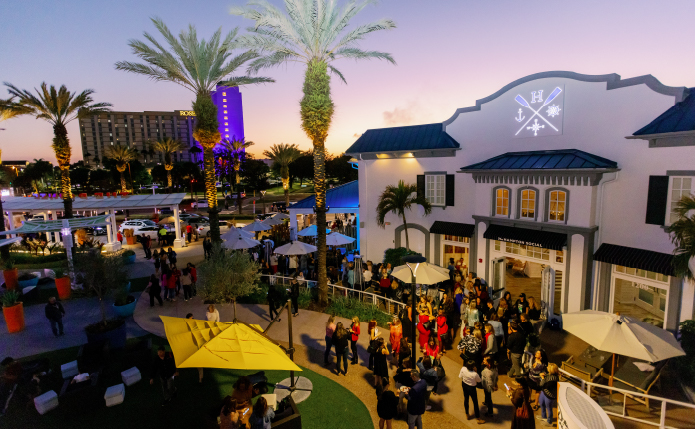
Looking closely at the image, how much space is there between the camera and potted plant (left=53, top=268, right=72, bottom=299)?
1633cm

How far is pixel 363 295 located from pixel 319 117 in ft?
25.3

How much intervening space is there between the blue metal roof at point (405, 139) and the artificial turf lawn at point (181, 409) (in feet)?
40.1

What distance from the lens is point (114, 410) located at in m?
8.48

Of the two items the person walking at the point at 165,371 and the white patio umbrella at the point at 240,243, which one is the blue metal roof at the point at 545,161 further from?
the person walking at the point at 165,371

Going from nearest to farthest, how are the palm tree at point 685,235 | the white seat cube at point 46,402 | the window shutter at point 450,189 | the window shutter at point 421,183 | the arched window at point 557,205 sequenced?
the white seat cube at point 46,402 → the palm tree at point 685,235 → the arched window at point 557,205 → the window shutter at point 450,189 → the window shutter at point 421,183

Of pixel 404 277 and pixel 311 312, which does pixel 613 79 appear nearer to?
pixel 404 277

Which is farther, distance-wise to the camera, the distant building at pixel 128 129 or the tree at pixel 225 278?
the distant building at pixel 128 129

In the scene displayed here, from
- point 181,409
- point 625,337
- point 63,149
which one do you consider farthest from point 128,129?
point 625,337

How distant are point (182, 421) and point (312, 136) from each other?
1085 centimetres

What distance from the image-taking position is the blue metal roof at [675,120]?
34.3 ft

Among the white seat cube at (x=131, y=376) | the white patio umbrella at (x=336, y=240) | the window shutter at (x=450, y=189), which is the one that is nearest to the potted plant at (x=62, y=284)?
the white seat cube at (x=131, y=376)

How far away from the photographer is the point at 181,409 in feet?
27.9

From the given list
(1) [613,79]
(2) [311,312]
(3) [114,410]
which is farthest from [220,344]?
(1) [613,79]

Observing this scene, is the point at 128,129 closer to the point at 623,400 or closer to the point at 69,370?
the point at 69,370
